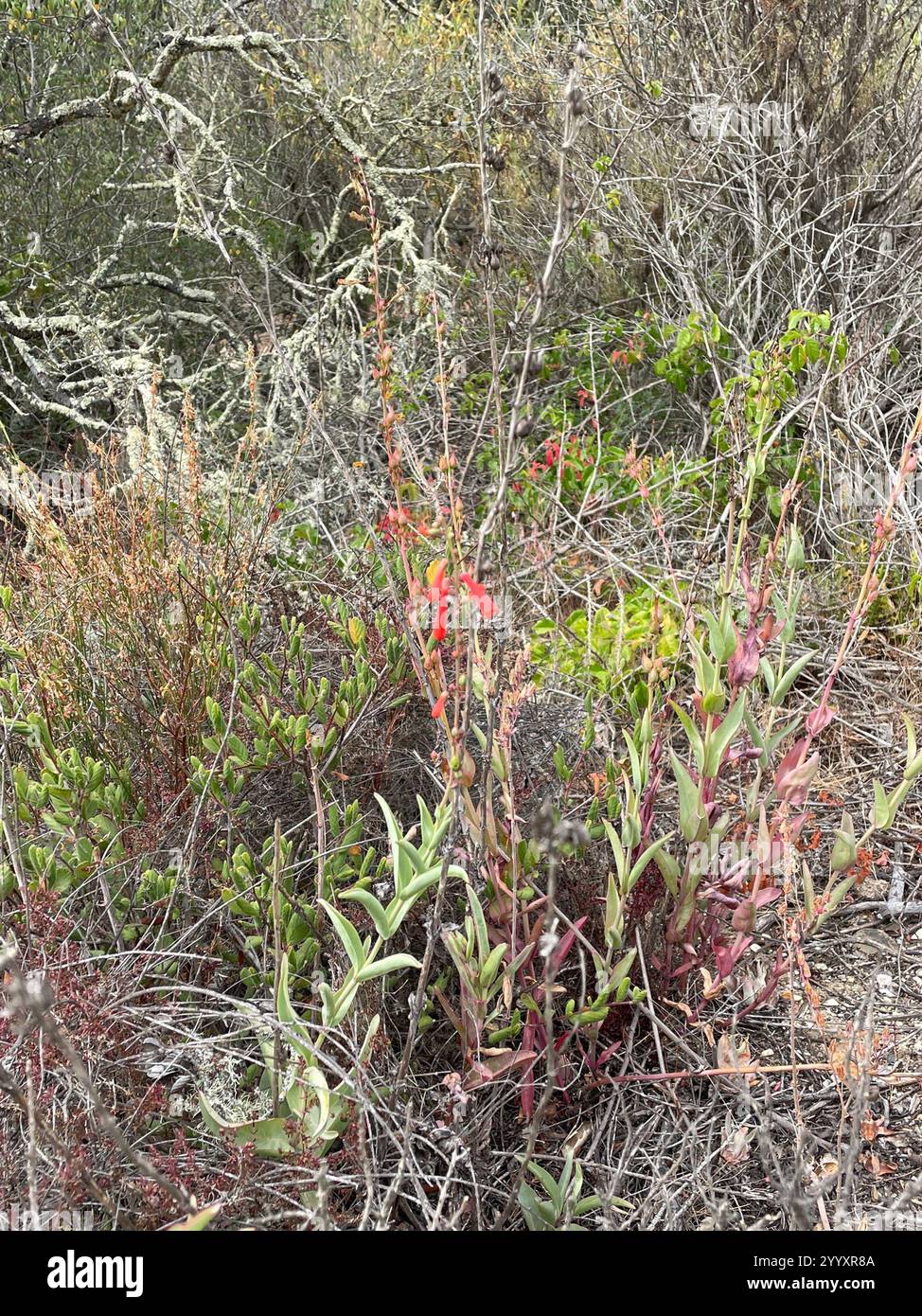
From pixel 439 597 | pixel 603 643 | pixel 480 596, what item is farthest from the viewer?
pixel 603 643

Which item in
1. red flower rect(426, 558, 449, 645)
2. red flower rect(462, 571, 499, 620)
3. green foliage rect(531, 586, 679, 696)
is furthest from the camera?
green foliage rect(531, 586, 679, 696)

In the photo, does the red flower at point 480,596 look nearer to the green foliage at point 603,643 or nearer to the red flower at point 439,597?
the red flower at point 439,597

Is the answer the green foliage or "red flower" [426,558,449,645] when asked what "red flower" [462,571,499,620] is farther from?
the green foliage

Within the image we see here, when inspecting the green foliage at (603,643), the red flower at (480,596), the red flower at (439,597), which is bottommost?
the green foliage at (603,643)

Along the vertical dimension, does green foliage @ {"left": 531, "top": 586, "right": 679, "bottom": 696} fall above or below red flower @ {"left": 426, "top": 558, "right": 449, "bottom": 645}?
below

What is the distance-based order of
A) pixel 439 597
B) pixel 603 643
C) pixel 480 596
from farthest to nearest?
pixel 603 643 → pixel 439 597 → pixel 480 596

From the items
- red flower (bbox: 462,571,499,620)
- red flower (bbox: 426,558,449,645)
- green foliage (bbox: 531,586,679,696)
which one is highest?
red flower (bbox: 462,571,499,620)

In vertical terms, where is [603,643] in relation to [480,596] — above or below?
below

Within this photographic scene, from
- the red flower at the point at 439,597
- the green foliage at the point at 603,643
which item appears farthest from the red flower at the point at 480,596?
the green foliage at the point at 603,643

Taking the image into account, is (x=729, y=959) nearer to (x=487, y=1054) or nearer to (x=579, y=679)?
(x=487, y=1054)

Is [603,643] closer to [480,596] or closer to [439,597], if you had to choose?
[439,597]

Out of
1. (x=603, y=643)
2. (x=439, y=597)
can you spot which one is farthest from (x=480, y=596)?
(x=603, y=643)

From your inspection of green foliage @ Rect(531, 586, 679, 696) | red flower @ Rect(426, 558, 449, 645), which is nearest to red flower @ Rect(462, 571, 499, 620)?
red flower @ Rect(426, 558, 449, 645)

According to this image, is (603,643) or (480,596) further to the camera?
(603,643)
